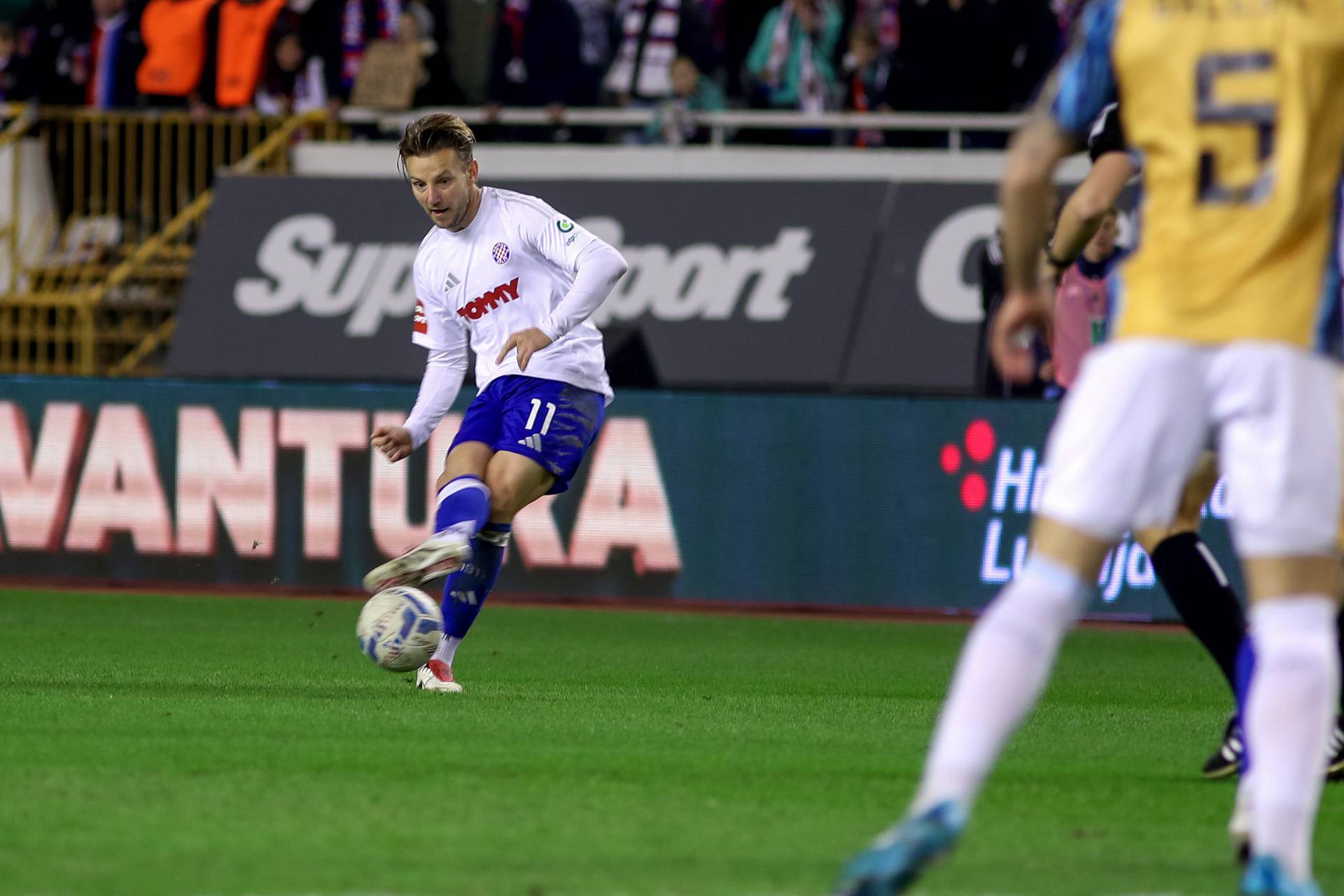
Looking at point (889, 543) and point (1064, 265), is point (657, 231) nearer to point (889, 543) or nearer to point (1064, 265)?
point (889, 543)

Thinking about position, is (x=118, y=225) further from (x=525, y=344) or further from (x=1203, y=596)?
(x=1203, y=596)

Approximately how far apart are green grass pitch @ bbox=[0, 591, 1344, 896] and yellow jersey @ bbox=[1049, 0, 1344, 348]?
123 centimetres

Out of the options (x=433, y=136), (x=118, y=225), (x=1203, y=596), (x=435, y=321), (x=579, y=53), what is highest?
(x=433, y=136)

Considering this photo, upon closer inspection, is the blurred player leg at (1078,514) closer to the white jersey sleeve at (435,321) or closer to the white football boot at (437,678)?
the white football boot at (437,678)

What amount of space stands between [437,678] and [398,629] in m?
0.57

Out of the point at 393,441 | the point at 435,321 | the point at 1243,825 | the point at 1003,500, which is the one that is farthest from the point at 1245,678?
the point at 1003,500

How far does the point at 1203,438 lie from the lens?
14.1 feet

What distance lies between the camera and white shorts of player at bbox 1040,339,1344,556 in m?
4.21

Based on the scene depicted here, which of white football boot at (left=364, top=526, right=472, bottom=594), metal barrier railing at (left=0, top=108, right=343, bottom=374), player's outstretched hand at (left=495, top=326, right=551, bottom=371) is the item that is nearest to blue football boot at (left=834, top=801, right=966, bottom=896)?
white football boot at (left=364, top=526, right=472, bottom=594)

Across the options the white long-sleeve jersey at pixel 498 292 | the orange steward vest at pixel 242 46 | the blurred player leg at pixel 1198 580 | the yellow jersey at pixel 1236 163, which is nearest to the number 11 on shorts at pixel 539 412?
the white long-sleeve jersey at pixel 498 292

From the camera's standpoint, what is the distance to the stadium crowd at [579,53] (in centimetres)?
1673

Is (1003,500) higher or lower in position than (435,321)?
lower

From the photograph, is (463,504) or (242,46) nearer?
(463,504)

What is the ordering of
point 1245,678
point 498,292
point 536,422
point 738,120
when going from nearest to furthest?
point 1245,678 → point 536,422 → point 498,292 → point 738,120
